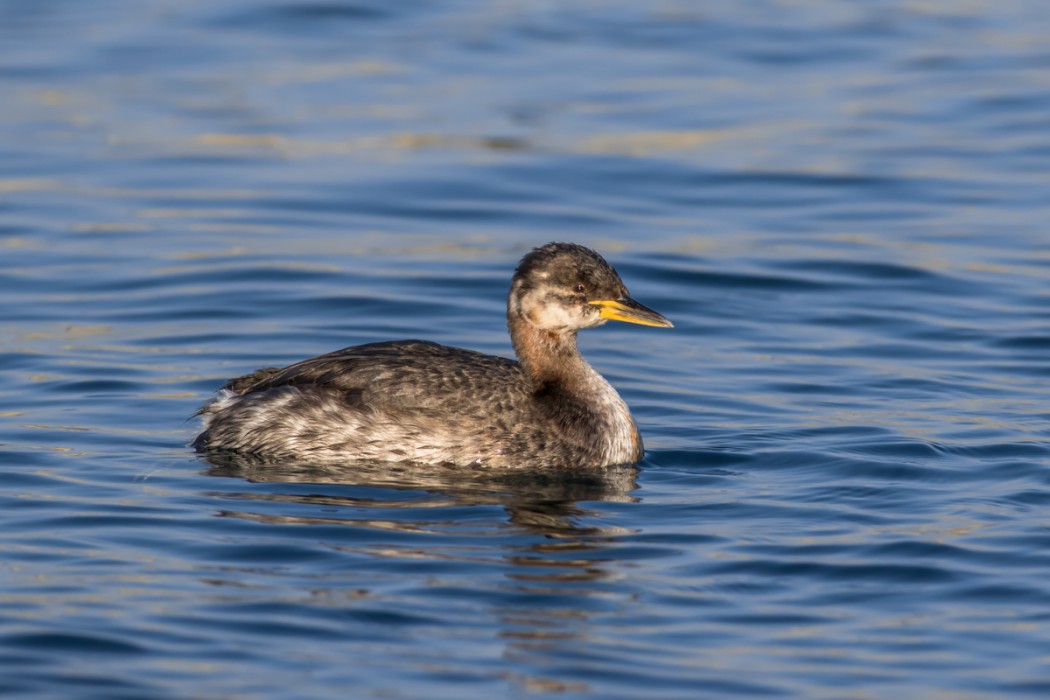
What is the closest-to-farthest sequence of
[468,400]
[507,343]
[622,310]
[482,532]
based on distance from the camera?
1. [482,532]
2. [468,400]
3. [622,310]
4. [507,343]

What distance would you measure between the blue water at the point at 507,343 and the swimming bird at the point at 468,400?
222 mm

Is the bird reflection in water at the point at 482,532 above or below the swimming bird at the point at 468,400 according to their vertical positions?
below

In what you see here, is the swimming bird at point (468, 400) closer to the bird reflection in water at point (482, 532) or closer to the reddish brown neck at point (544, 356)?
the reddish brown neck at point (544, 356)

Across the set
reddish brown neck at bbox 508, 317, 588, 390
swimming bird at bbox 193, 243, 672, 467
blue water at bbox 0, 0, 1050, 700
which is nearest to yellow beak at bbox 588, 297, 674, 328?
swimming bird at bbox 193, 243, 672, 467

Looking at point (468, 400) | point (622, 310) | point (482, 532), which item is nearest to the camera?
point (482, 532)

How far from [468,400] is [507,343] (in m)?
3.06

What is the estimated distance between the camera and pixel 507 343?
45.7 ft

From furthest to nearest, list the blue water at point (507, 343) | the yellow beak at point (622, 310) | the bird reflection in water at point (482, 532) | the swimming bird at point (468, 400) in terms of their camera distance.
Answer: the yellow beak at point (622, 310)
the swimming bird at point (468, 400)
the bird reflection in water at point (482, 532)
the blue water at point (507, 343)

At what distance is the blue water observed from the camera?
8.13 metres

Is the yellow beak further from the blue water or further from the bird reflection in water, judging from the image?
the bird reflection in water

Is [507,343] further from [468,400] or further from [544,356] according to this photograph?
[468,400]

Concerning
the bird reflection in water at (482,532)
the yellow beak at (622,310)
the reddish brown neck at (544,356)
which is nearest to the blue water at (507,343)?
the bird reflection in water at (482,532)

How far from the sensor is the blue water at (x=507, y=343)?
8133mm

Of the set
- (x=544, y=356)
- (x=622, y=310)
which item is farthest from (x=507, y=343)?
(x=622, y=310)
